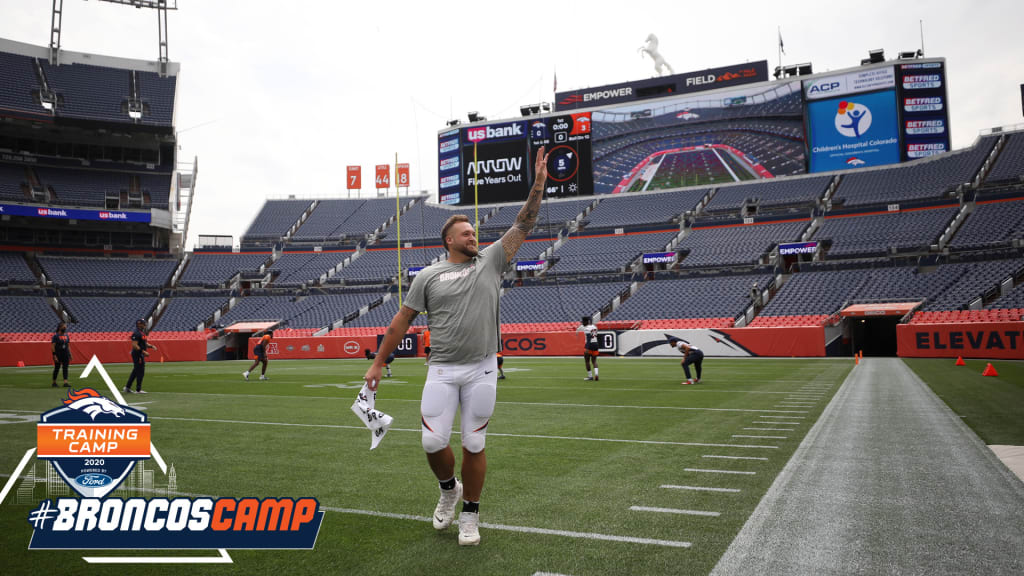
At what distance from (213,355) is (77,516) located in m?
39.0

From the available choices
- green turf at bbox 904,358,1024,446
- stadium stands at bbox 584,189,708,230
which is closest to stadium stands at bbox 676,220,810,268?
stadium stands at bbox 584,189,708,230

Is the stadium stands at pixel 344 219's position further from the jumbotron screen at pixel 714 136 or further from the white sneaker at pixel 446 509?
the white sneaker at pixel 446 509

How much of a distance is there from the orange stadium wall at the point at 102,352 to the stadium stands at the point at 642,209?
3011 centimetres

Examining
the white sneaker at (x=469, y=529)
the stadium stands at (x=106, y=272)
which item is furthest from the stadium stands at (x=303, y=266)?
the white sneaker at (x=469, y=529)

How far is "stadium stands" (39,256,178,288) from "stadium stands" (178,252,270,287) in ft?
5.14

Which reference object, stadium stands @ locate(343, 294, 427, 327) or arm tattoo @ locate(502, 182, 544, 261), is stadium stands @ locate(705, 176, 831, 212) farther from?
arm tattoo @ locate(502, 182, 544, 261)

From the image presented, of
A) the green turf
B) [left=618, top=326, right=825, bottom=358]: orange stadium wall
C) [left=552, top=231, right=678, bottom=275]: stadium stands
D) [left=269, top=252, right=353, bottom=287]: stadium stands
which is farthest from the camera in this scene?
[left=269, top=252, right=353, bottom=287]: stadium stands

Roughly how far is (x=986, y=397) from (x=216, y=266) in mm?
52851

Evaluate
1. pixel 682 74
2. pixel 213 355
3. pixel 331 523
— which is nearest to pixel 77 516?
pixel 331 523

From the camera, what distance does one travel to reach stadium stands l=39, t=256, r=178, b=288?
46.5m

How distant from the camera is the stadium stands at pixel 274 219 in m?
57.7

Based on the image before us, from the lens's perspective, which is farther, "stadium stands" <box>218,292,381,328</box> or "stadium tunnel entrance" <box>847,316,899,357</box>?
"stadium stands" <box>218,292,381,328</box>

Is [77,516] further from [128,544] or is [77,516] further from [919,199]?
[919,199]

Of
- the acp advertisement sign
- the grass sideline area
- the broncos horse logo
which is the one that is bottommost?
the grass sideline area
